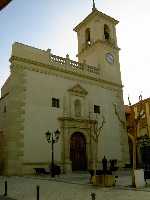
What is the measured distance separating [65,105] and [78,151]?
4.67 metres

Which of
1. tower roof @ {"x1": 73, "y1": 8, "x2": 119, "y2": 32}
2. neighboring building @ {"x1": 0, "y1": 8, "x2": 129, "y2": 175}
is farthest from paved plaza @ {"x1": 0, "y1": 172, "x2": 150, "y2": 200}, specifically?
tower roof @ {"x1": 73, "y1": 8, "x2": 119, "y2": 32}

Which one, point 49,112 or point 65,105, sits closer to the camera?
point 49,112

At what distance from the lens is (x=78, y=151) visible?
25.2m

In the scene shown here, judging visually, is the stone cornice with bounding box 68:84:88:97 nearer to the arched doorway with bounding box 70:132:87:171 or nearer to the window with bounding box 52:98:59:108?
the window with bounding box 52:98:59:108

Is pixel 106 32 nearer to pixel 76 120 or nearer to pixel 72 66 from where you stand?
pixel 72 66

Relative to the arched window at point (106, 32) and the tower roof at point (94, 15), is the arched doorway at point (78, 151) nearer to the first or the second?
the arched window at point (106, 32)

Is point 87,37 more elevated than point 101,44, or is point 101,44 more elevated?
point 87,37

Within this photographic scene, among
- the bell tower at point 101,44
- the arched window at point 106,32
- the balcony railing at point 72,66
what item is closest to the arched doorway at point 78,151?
the balcony railing at point 72,66

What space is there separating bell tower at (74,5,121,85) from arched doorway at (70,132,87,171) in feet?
25.8

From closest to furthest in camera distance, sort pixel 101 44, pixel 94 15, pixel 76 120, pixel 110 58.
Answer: pixel 76 120 < pixel 101 44 < pixel 110 58 < pixel 94 15

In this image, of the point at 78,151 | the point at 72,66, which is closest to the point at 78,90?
the point at 72,66

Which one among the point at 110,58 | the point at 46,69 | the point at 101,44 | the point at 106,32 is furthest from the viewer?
the point at 106,32

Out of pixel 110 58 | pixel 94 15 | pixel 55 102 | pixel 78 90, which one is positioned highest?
pixel 94 15

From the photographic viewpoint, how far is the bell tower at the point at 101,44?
30.5 m
